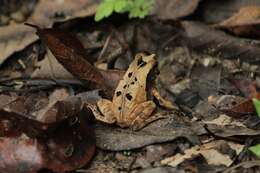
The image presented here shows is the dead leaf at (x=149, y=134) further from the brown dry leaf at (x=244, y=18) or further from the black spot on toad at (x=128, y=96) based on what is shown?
the brown dry leaf at (x=244, y=18)

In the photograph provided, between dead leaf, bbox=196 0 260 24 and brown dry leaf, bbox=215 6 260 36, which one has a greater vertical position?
dead leaf, bbox=196 0 260 24

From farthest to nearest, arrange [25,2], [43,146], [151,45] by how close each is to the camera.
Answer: [25,2]
[151,45]
[43,146]

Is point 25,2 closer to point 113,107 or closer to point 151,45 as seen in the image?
point 151,45

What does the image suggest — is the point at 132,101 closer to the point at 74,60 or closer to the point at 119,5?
the point at 74,60

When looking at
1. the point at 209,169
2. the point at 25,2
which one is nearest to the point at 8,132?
the point at 209,169

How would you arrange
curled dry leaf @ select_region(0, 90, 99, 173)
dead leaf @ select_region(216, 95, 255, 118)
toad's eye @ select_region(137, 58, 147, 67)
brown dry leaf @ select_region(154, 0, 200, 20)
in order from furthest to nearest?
brown dry leaf @ select_region(154, 0, 200, 20) < toad's eye @ select_region(137, 58, 147, 67) < dead leaf @ select_region(216, 95, 255, 118) < curled dry leaf @ select_region(0, 90, 99, 173)

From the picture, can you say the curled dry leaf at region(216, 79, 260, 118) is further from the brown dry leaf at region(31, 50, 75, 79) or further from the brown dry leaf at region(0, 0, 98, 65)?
the brown dry leaf at region(0, 0, 98, 65)

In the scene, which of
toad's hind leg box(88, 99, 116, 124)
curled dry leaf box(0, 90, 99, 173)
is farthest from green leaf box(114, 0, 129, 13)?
curled dry leaf box(0, 90, 99, 173)
